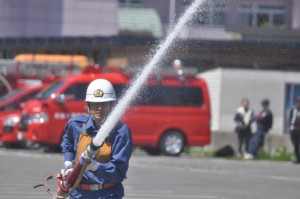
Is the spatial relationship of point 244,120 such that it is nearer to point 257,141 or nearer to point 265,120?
point 265,120

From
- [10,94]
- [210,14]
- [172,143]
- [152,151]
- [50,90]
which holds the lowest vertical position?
[152,151]

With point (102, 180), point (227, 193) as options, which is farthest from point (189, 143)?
point (102, 180)

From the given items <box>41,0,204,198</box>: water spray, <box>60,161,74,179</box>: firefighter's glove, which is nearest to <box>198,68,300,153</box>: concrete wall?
<box>60,161,74,179</box>: firefighter's glove

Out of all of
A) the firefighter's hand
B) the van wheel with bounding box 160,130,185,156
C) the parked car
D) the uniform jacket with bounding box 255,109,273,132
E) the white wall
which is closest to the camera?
the firefighter's hand

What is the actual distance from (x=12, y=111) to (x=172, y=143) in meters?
4.92

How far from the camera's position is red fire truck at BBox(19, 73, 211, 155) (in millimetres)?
26484

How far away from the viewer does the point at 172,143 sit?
27.4 m

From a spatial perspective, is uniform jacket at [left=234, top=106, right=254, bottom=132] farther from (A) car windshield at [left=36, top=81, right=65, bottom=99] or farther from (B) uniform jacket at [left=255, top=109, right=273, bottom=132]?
(A) car windshield at [left=36, top=81, right=65, bottom=99]

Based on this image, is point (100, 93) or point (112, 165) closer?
point (112, 165)

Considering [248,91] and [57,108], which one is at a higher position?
[248,91]

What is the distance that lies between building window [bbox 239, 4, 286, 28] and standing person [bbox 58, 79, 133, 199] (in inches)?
133

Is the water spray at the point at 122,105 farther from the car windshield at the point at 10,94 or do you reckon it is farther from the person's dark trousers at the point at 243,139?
the car windshield at the point at 10,94

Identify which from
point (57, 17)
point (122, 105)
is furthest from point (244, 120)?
point (57, 17)

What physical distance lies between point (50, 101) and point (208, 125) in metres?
4.44
